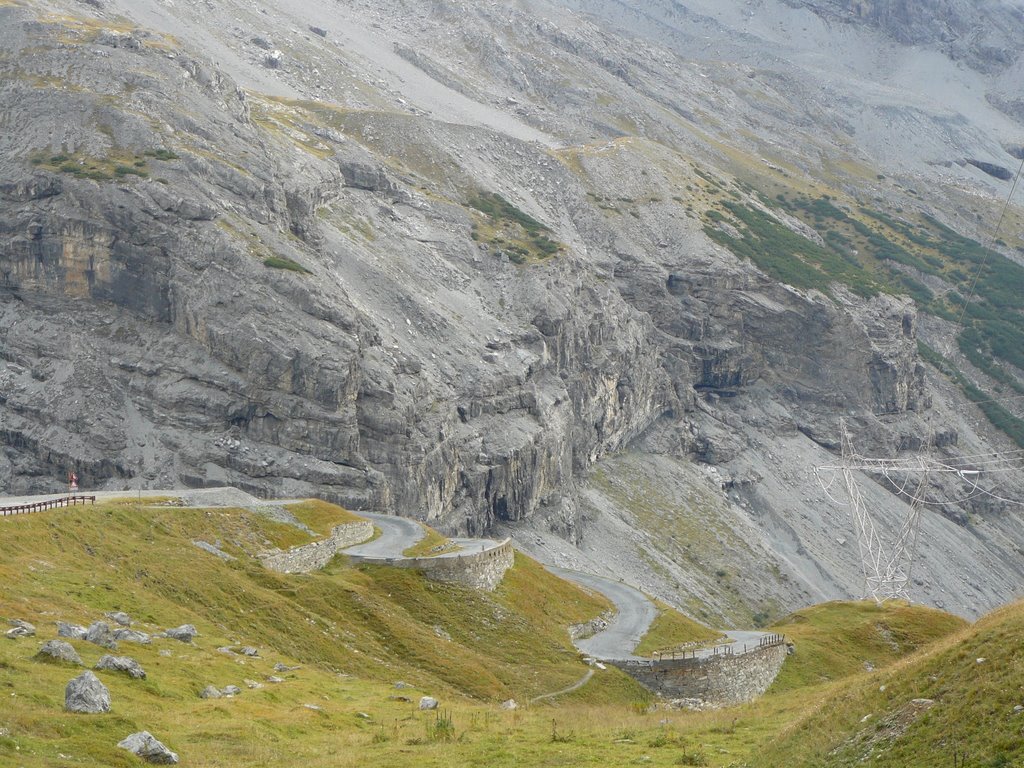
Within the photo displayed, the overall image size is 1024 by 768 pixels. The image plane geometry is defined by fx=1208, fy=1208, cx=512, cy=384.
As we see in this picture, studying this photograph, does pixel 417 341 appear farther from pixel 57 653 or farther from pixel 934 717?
pixel 934 717

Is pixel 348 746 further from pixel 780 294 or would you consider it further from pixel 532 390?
pixel 780 294

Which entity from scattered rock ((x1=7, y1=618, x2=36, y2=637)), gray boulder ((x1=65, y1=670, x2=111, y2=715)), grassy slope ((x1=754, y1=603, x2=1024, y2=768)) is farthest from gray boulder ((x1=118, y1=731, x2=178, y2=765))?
grassy slope ((x1=754, y1=603, x2=1024, y2=768))

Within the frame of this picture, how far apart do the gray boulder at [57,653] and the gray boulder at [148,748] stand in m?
5.83

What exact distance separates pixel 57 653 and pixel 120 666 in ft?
5.39

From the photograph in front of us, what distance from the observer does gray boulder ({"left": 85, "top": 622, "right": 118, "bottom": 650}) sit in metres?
33.3

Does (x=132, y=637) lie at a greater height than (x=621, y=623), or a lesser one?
greater

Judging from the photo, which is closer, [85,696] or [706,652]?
[85,696]

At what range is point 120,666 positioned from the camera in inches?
1211

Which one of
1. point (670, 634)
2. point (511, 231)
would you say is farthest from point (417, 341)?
point (670, 634)

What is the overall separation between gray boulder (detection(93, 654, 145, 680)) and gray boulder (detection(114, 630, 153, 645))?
142 inches

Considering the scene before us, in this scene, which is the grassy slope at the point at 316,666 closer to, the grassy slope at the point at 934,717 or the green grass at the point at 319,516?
the grassy slope at the point at 934,717

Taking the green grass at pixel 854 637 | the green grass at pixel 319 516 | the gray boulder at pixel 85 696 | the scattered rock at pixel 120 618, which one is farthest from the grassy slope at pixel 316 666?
the green grass at pixel 319 516

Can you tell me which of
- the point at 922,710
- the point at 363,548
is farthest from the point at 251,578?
the point at 922,710

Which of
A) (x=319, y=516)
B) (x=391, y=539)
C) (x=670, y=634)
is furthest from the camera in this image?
(x=391, y=539)
